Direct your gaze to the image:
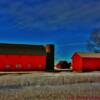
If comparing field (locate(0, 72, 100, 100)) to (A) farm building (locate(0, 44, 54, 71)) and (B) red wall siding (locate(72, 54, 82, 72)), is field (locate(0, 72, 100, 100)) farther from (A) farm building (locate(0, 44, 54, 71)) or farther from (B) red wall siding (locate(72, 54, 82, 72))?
(B) red wall siding (locate(72, 54, 82, 72))

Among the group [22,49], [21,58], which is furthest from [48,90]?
[22,49]

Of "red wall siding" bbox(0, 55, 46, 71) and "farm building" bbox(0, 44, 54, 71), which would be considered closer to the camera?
"red wall siding" bbox(0, 55, 46, 71)

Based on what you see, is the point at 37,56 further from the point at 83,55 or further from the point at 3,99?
the point at 3,99

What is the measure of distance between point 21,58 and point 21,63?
1080mm

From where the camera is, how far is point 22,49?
65250mm

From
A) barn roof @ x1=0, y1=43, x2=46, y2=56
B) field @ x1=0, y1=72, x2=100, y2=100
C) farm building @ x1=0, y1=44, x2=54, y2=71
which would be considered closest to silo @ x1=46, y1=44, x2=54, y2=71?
barn roof @ x1=0, y1=43, x2=46, y2=56


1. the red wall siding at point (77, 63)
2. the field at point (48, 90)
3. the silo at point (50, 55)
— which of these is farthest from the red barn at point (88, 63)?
the field at point (48, 90)

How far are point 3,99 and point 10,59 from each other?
46653 millimetres

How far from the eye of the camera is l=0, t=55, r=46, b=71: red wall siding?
199 feet

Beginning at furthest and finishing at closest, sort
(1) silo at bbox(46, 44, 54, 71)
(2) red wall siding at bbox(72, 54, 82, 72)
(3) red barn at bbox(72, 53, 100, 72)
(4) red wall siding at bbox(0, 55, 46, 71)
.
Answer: (1) silo at bbox(46, 44, 54, 71)
(2) red wall siding at bbox(72, 54, 82, 72)
(3) red barn at bbox(72, 53, 100, 72)
(4) red wall siding at bbox(0, 55, 46, 71)

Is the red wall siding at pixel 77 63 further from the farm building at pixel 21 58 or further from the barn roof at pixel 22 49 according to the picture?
the barn roof at pixel 22 49

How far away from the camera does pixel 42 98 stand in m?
15.5

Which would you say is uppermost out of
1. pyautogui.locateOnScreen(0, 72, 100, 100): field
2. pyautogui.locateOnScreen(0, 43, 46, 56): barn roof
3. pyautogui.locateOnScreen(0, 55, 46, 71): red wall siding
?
pyautogui.locateOnScreen(0, 43, 46, 56): barn roof

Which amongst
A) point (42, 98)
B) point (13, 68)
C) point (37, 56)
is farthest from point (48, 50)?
point (42, 98)
